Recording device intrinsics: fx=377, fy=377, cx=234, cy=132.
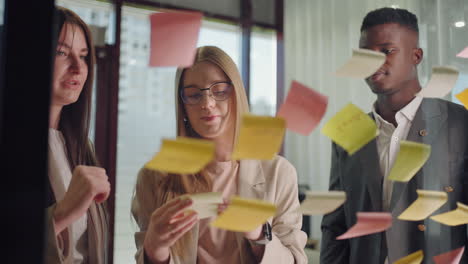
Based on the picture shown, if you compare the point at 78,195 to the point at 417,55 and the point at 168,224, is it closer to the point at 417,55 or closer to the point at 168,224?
the point at 168,224

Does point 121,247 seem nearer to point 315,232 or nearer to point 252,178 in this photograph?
point 252,178

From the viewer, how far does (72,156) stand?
0.59 m

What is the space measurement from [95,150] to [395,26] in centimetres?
61

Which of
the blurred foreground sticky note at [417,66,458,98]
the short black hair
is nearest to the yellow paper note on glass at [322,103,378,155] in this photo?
the blurred foreground sticky note at [417,66,458,98]

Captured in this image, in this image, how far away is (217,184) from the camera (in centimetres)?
65

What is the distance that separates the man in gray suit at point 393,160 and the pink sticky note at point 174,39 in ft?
1.34

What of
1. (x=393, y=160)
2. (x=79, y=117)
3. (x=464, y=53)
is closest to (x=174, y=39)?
(x=79, y=117)

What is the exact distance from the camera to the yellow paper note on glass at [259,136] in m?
0.42

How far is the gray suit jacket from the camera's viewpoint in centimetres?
73

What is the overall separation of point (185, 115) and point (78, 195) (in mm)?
211

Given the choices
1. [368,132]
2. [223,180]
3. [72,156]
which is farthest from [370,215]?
[72,156]

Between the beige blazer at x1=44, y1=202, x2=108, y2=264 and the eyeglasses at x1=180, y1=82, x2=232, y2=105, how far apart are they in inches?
8.8

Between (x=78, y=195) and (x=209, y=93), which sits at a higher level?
(x=209, y=93)

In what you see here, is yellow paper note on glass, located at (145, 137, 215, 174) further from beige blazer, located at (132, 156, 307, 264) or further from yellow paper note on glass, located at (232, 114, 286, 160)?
beige blazer, located at (132, 156, 307, 264)
